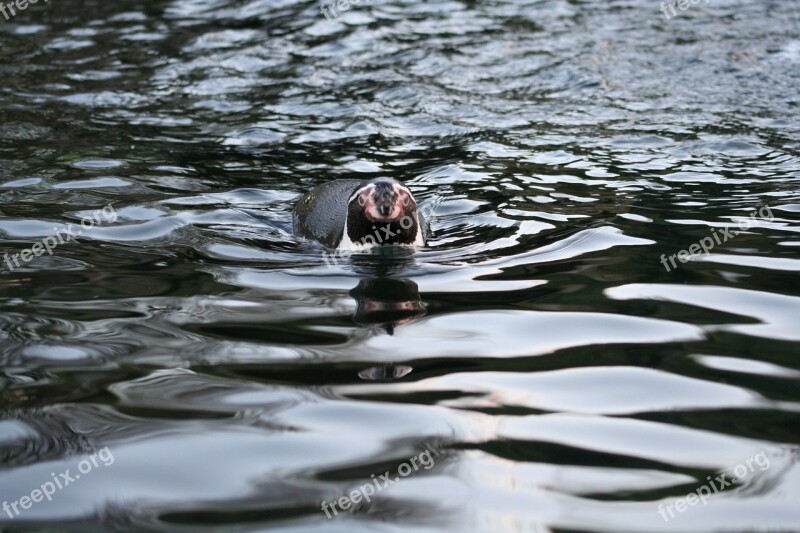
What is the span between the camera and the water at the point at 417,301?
389cm

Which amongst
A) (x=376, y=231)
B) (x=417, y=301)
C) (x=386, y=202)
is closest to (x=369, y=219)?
(x=376, y=231)

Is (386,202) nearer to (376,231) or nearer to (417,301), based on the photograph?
(376,231)

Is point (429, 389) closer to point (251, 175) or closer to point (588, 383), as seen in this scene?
point (588, 383)

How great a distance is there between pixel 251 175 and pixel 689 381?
5.57m

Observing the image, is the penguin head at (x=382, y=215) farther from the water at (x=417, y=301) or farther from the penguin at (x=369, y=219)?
the water at (x=417, y=301)

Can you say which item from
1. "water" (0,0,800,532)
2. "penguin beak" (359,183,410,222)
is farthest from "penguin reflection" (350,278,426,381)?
"penguin beak" (359,183,410,222)

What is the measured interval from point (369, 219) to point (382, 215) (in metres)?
0.16

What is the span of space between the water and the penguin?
253 mm

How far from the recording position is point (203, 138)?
10625 mm

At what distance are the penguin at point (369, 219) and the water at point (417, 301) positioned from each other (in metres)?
0.25

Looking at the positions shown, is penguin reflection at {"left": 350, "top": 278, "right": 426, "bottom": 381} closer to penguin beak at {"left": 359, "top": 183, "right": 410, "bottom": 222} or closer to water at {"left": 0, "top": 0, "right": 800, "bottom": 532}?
water at {"left": 0, "top": 0, "right": 800, "bottom": 532}

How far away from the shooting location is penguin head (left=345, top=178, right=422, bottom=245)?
7.25 m

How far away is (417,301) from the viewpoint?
19.5 ft

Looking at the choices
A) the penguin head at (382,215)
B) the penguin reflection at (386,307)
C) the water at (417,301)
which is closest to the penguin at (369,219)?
the penguin head at (382,215)
